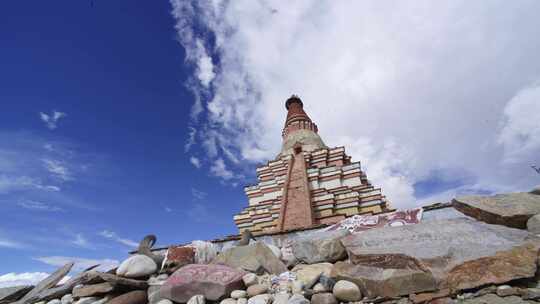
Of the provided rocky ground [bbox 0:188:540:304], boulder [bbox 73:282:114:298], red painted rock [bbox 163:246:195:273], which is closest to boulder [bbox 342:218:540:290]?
rocky ground [bbox 0:188:540:304]

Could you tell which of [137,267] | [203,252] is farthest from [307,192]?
[137,267]

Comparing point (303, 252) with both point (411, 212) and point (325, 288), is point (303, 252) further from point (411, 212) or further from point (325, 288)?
point (411, 212)

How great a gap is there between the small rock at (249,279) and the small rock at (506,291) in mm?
2693

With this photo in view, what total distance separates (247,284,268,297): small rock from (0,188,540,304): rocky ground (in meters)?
0.01

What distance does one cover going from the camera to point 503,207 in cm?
428

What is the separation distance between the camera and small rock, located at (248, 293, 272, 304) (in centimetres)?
314

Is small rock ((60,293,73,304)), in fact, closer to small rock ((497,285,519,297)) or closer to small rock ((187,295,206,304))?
small rock ((187,295,206,304))

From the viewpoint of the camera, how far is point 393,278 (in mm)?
3023

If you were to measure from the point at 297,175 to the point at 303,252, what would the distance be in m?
12.0

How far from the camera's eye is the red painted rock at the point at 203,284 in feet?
11.3

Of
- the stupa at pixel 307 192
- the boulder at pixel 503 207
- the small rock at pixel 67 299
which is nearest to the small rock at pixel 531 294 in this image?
the boulder at pixel 503 207

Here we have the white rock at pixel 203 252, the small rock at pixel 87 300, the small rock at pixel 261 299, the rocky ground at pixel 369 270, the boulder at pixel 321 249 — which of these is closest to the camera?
the rocky ground at pixel 369 270

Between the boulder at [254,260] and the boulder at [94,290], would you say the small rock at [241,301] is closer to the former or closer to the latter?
the boulder at [254,260]

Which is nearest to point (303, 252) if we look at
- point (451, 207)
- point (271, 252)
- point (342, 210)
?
point (271, 252)
